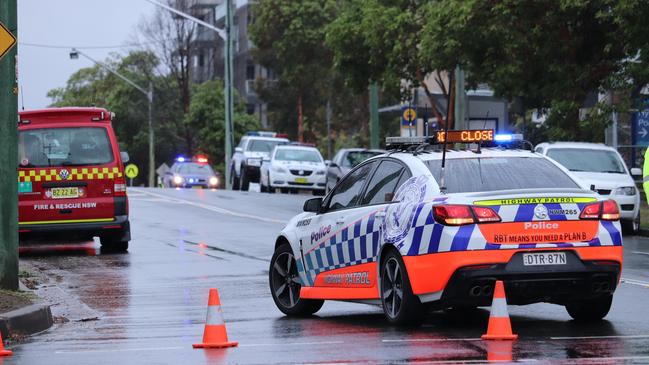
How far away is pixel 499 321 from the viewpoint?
1062 centimetres

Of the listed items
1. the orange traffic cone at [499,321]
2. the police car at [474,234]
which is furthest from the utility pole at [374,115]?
the orange traffic cone at [499,321]

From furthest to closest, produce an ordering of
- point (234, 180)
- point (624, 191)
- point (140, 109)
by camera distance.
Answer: point (140, 109) → point (234, 180) → point (624, 191)

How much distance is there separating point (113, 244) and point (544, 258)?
12.5m

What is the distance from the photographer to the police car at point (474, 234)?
11.0 m

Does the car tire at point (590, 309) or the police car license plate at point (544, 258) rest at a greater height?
the police car license plate at point (544, 258)

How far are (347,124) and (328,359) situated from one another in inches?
2561

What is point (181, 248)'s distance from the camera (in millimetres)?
22719

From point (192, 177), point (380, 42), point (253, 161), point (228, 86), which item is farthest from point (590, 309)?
point (228, 86)

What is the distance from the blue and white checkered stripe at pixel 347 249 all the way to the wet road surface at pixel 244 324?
494 mm

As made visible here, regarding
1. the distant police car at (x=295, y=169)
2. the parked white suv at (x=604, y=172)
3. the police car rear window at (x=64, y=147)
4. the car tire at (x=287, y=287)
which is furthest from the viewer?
the distant police car at (x=295, y=169)

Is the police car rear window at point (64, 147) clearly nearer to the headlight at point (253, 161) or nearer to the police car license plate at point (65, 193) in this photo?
the police car license plate at point (65, 193)

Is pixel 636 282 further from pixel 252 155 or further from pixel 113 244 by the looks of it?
pixel 252 155

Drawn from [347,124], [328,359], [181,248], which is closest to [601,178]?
[181,248]

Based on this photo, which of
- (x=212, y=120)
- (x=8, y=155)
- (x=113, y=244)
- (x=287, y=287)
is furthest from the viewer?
(x=212, y=120)
